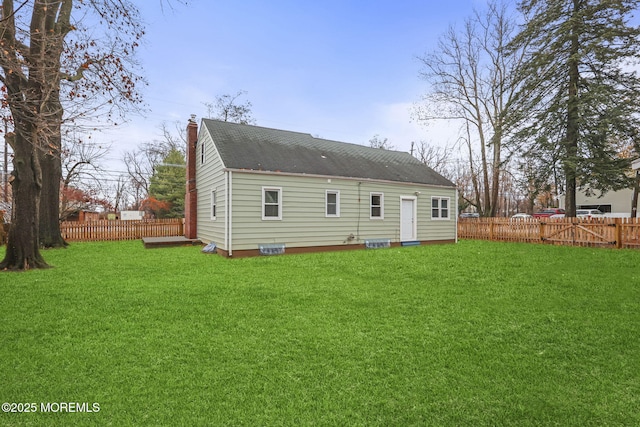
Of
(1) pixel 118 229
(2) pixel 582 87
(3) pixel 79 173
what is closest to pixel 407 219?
(2) pixel 582 87

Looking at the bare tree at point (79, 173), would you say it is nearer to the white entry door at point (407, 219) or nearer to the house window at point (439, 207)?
the white entry door at point (407, 219)

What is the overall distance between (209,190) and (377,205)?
7.27m

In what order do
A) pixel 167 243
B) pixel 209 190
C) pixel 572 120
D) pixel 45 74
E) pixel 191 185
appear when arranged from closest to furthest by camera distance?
pixel 45 74, pixel 209 190, pixel 167 243, pixel 191 185, pixel 572 120

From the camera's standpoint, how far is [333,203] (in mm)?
13570

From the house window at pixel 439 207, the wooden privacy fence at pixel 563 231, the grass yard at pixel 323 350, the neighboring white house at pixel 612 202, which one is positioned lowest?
the grass yard at pixel 323 350

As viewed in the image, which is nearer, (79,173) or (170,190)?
(79,173)

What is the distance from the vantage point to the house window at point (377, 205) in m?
14.6

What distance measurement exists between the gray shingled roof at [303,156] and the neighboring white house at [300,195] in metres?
0.05

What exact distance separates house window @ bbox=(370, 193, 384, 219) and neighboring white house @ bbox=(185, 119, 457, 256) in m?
0.04

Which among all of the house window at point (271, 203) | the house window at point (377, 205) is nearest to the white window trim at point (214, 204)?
the house window at point (271, 203)

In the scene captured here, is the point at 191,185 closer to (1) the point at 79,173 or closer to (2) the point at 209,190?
(2) the point at 209,190

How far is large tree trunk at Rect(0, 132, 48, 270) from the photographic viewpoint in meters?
8.43

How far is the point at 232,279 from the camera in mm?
7328

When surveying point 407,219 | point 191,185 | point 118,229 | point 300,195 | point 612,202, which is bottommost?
point 118,229
